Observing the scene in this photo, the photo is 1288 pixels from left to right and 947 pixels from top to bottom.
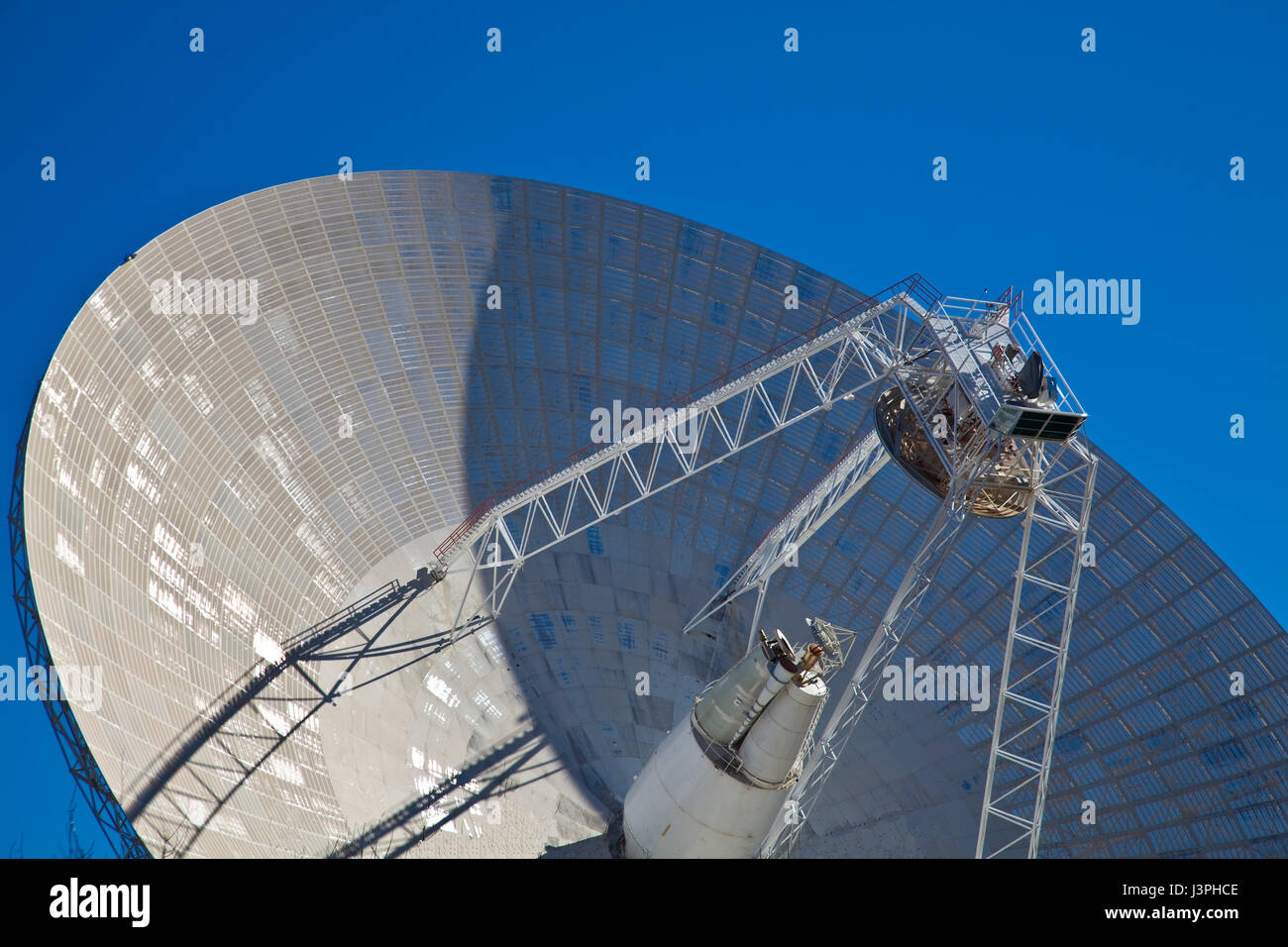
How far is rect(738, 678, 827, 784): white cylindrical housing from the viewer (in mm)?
26969

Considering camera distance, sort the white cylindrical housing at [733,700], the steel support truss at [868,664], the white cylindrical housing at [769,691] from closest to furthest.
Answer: the white cylindrical housing at [769,691] < the white cylindrical housing at [733,700] < the steel support truss at [868,664]

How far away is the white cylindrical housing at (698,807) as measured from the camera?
27719 millimetres

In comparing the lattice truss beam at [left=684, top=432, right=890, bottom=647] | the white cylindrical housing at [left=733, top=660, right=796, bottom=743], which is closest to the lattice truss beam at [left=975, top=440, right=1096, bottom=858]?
the lattice truss beam at [left=684, top=432, right=890, bottom=647]

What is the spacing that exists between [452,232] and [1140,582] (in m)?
22.9

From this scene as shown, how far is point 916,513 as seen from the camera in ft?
127

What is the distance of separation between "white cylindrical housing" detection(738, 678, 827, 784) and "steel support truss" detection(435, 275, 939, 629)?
6.68 meters

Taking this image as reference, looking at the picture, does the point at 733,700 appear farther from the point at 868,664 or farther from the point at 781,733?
the point at 868,664

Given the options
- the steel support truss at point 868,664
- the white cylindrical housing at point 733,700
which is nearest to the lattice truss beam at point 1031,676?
the steel support truss at point 868,664

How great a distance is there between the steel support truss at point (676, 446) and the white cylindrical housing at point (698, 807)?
661 centimetres

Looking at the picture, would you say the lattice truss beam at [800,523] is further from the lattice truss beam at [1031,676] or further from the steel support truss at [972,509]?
the lattice truss beam at [1031,676]

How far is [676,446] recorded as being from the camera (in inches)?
1319

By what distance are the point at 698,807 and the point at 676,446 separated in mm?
9972
